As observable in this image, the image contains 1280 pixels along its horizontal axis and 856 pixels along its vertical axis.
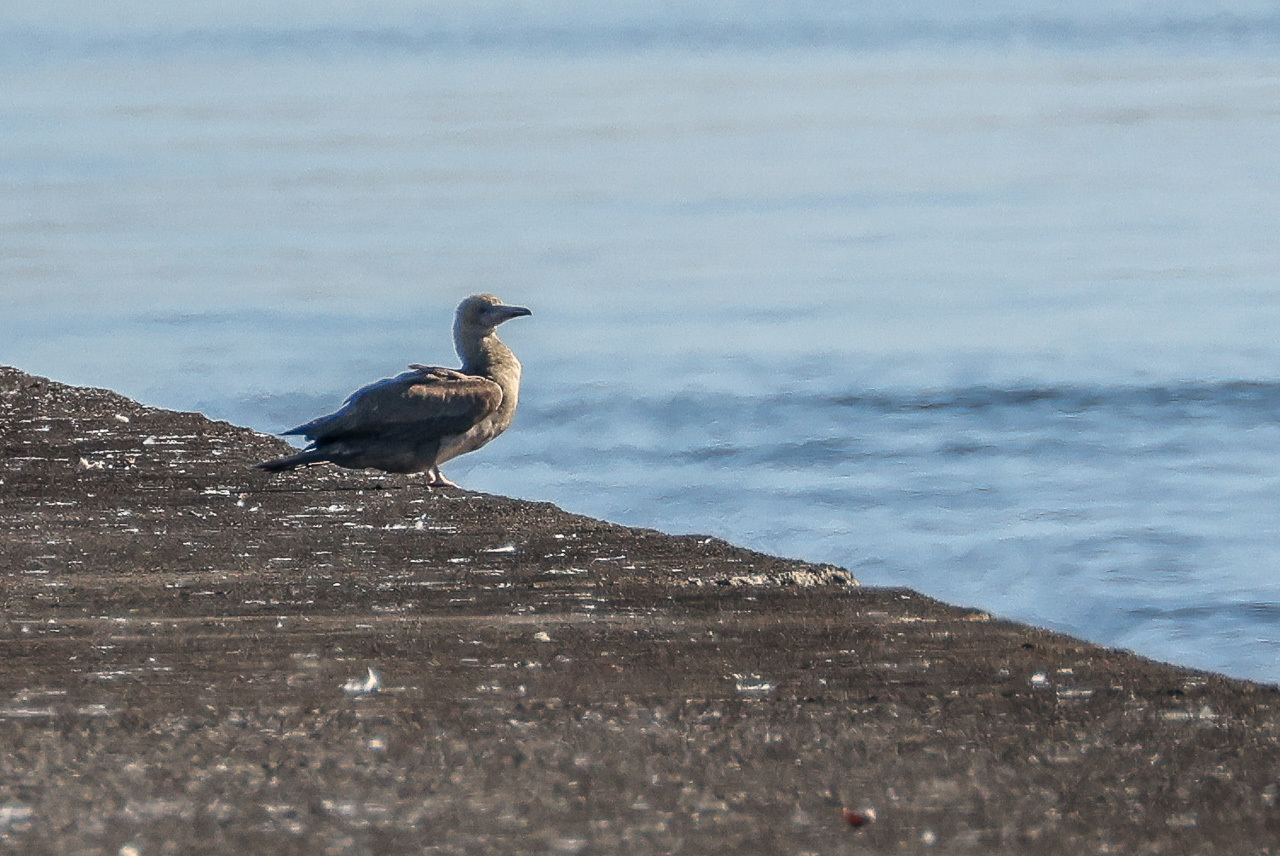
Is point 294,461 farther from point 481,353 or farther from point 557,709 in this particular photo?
point 557,709

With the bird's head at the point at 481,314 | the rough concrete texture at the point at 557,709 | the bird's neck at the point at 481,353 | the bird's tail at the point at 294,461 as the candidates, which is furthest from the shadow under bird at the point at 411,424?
the rough concrete texture at the point at 557,709

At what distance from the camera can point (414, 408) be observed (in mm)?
10242

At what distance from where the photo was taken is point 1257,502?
13.8 m

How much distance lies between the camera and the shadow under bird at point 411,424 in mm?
10031

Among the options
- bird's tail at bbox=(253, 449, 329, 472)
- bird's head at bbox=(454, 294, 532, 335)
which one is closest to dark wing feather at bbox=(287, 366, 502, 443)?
bird's tail at bbox=(253, 449, 329, 472)

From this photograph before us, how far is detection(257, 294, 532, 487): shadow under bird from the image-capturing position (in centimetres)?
1003

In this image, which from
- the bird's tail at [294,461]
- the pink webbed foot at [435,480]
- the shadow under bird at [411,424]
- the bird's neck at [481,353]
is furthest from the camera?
the bird's neck at [481,353]

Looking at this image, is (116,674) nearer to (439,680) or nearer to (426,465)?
(439,680)

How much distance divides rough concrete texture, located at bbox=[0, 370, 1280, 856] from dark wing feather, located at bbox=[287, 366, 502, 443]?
5.86 ft

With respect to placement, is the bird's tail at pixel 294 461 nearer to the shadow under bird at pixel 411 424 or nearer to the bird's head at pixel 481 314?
the shadow under bird at pixel 411 424

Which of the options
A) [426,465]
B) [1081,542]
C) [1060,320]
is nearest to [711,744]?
[426,465]

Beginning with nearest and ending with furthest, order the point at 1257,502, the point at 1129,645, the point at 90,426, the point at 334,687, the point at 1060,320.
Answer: the point at 334,687
the point at 1129,645
the point at 90,426
the point at 1257,502
the point at 1060,320

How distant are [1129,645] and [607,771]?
5848 mm

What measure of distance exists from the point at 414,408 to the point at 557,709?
4860mm
